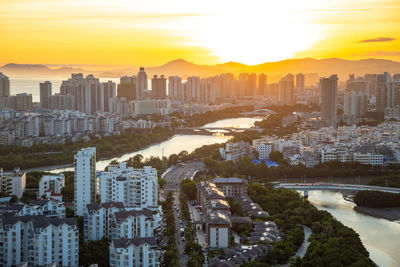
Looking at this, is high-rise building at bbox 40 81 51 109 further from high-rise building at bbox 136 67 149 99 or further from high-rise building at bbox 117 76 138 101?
high-rise building at bbox 136 67 149 99

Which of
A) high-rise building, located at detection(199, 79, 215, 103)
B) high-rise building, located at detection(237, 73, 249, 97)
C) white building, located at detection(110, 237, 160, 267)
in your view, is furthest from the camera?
high-rise building, located at detection(237, 73, 249, 97)

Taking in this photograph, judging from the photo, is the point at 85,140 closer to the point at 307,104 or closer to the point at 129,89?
the point at 129,89

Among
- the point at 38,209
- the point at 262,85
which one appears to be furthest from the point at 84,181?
the point at 262,85

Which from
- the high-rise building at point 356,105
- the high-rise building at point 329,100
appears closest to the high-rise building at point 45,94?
the high-rise building at point 329,100

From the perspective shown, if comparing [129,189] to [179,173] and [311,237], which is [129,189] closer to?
[311,237]

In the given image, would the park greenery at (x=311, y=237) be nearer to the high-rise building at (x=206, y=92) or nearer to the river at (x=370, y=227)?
the river at (x=370, y=227)

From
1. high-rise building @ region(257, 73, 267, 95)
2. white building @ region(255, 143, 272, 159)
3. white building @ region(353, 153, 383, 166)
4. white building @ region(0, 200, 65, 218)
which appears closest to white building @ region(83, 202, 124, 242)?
white building @ region(0, 200, 65, 218)
